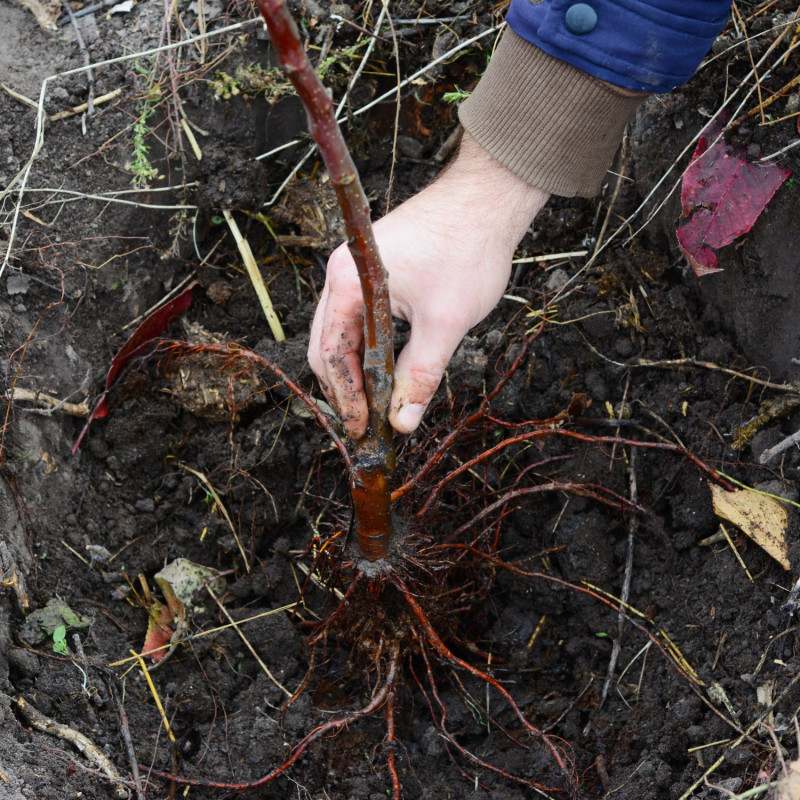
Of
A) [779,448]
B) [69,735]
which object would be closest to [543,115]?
[779,448]

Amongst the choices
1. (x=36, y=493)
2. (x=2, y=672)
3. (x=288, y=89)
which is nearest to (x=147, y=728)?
(x=2, y=672)

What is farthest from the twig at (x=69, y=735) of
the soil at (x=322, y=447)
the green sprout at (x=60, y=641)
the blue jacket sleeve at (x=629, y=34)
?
the blue jacket sleeve at (x=629, y=34)

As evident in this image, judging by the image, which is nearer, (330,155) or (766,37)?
(330,155)

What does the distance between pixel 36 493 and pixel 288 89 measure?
1396 millimetres

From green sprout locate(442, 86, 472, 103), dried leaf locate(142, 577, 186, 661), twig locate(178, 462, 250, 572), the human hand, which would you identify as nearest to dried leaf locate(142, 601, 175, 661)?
dried leaf locate(142, 577, 186, 661)

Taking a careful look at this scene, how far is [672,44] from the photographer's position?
1.53 meters

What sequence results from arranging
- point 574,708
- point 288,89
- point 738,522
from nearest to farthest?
point 738,522 < point 574,708 < point 288,89

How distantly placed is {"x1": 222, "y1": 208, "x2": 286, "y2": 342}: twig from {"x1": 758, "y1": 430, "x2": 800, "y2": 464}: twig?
54.4 inches

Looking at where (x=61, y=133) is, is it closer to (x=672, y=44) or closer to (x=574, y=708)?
(x=672, y=44)

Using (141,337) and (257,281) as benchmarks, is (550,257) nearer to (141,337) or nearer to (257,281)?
(257,281)

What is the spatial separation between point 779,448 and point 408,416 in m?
0.88

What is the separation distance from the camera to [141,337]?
84.2 inches

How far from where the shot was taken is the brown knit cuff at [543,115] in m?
1.64

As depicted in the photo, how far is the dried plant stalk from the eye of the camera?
86 centimetres
